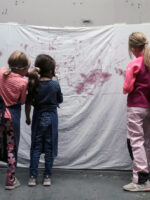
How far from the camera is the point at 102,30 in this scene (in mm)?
3971

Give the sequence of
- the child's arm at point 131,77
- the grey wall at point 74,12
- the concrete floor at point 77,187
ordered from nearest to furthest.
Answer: the concrete floor at point 77,187 < the child's arm at point 131,77 < the grey wall at point 74,12

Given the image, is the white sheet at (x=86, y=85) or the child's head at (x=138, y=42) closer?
the child's head at (x=138, y=42)

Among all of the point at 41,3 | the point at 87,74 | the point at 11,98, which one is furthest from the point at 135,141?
the point at 41,3

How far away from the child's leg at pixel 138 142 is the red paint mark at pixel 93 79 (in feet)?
2.11

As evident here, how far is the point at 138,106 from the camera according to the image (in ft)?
11.3

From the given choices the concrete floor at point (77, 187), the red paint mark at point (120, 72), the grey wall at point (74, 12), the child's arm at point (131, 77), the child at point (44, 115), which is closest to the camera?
the concrete floor at point (77, 187)

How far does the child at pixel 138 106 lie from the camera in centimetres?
341

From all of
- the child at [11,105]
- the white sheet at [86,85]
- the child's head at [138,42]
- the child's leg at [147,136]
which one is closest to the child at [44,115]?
the child at [11,105]

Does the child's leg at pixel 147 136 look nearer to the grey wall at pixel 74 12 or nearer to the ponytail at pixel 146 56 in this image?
the ponytail at pixel 146 56

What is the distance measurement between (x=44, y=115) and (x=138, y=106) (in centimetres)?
104

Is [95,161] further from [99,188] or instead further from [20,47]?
[20,47]

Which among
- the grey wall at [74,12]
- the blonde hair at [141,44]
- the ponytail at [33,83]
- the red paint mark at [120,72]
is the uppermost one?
the grey wall at [74,12]

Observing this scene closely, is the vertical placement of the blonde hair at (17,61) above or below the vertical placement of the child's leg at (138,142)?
above

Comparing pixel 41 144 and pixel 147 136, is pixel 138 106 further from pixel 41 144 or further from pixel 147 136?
pixel 41 144
